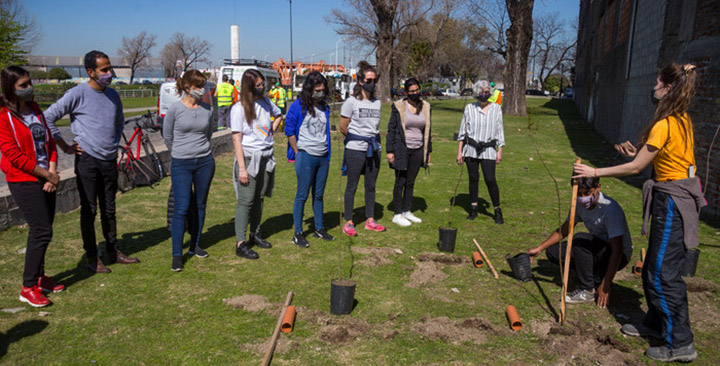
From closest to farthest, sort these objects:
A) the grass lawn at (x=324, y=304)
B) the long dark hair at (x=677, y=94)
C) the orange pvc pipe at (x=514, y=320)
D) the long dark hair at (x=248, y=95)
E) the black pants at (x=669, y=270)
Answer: the long dark hair at (x=677, y=94) < the black pants at (x=669, y=270) < the grass lawn at (x=324, y=304) < the orange pvc pipe at (x=514, y=320) < the long dark hair at (x=248, y=95)

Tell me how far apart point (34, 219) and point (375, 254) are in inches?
124

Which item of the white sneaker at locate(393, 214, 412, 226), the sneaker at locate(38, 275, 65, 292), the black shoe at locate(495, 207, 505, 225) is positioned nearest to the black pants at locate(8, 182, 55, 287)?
the sneaker at locate(38, 275, 65, 292)

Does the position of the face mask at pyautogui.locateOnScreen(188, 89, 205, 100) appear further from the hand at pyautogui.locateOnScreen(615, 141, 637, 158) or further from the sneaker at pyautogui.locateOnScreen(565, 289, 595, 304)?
the sneaker at pyautogui.locateOnScreen(565, 289, 595, 304)

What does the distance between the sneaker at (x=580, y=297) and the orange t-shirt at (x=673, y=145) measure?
135cm

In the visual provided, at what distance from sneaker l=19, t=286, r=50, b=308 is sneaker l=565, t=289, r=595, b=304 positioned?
4.27 m

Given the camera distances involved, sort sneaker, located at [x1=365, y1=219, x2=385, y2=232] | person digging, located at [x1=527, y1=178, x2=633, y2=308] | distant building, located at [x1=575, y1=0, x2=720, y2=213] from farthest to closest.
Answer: distant building, located at [x1=575, y1=0, x2=720, y2=213] → sneaker, located at [x1=365, y1=219, x2=385, y2=232] → person digging, located at [x1=527, y1=178, x2=633, y2=308]

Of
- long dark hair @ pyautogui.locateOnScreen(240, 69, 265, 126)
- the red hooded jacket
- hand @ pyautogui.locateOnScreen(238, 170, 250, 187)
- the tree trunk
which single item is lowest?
hand @ pyautogui.locateOnScreen(238, 170, 250, 187)

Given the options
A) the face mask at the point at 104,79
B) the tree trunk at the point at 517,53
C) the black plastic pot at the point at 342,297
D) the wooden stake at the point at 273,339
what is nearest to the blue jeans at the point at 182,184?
the face mask at the point at 104,79

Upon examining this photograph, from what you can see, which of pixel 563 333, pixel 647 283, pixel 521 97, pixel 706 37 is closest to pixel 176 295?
pixel 563 333

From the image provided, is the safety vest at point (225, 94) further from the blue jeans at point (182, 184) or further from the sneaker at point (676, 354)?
the sneaker at point (676, 354)

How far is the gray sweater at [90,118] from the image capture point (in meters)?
4.50

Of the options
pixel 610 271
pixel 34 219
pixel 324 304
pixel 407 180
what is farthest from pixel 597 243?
pixel 34 219

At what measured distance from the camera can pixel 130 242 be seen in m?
5.93

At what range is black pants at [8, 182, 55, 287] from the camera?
13.4ft
